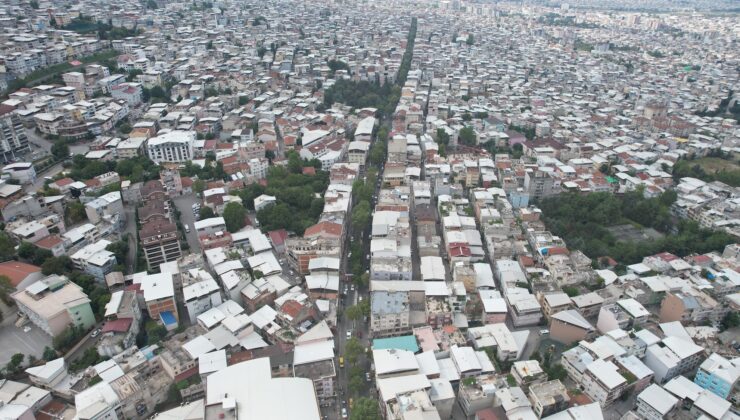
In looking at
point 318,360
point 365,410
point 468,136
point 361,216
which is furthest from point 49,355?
point 468,136

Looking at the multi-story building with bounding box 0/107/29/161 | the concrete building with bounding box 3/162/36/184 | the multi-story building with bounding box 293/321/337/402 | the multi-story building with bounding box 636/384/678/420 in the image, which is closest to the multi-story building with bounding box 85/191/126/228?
the concrete building with bounding box 3/162/36/184

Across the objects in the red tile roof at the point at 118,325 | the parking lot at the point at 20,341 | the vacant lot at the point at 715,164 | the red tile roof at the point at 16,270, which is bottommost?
the parking lot at the point at 20,341

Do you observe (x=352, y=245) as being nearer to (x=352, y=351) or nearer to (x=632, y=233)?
(x=352, y=351)

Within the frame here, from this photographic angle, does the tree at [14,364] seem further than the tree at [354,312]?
No

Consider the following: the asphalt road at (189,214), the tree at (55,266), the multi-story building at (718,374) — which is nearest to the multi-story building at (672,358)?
the multi-story building at (718,374)

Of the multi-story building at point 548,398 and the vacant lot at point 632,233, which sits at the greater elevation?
the multi-story building at point 548,398

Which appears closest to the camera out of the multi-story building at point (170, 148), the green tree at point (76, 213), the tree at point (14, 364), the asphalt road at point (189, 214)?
the tree at point (14, 364)

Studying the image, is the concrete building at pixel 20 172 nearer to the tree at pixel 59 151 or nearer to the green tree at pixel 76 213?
the tree at pixel 59 151

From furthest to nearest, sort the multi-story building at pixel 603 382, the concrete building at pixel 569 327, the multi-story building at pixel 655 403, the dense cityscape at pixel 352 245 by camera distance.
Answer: the concrete building at pixel 569 327 → the dense cityscape at pixel 352 245 → the multi-story building at pixel 603 382 → the multi-story building at pixel 655 403
